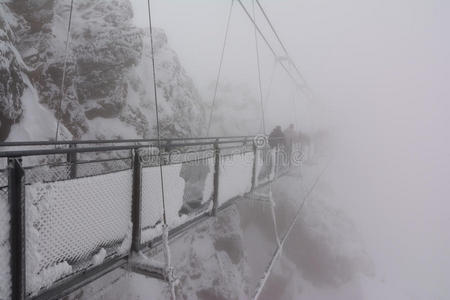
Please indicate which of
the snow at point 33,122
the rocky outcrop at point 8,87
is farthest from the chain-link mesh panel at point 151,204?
the snow at point 33,122

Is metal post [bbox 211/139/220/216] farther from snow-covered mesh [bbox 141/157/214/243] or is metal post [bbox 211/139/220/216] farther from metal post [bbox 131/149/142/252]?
metal post [bbox 131/149/142/252]

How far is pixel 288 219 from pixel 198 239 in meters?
7.91

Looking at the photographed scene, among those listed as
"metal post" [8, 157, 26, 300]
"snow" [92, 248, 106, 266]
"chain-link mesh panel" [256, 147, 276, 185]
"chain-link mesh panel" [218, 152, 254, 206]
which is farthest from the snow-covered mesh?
"chain-link mesh panel" [256, 147, 276, 185]

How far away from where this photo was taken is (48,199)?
2.25 m

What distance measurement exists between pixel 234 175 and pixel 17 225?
444cm

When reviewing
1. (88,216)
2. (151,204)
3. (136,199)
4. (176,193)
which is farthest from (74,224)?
(176,193)

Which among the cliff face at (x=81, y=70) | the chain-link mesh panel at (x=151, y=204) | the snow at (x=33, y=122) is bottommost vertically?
the chain-link mesh panel at (x=151, y=204)

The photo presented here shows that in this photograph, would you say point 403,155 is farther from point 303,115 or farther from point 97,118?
point 97,118

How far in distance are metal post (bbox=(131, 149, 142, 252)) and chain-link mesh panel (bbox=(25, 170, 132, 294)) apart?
71mm

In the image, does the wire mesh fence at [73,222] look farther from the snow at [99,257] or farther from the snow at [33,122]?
the snow at [33,122]

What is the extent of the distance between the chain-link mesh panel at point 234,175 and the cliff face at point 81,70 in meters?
7.39

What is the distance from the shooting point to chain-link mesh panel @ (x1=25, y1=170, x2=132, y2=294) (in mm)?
2197

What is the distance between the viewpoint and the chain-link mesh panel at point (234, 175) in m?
5.57

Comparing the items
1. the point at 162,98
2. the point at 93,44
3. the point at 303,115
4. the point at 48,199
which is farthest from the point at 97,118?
the point at 303,115
